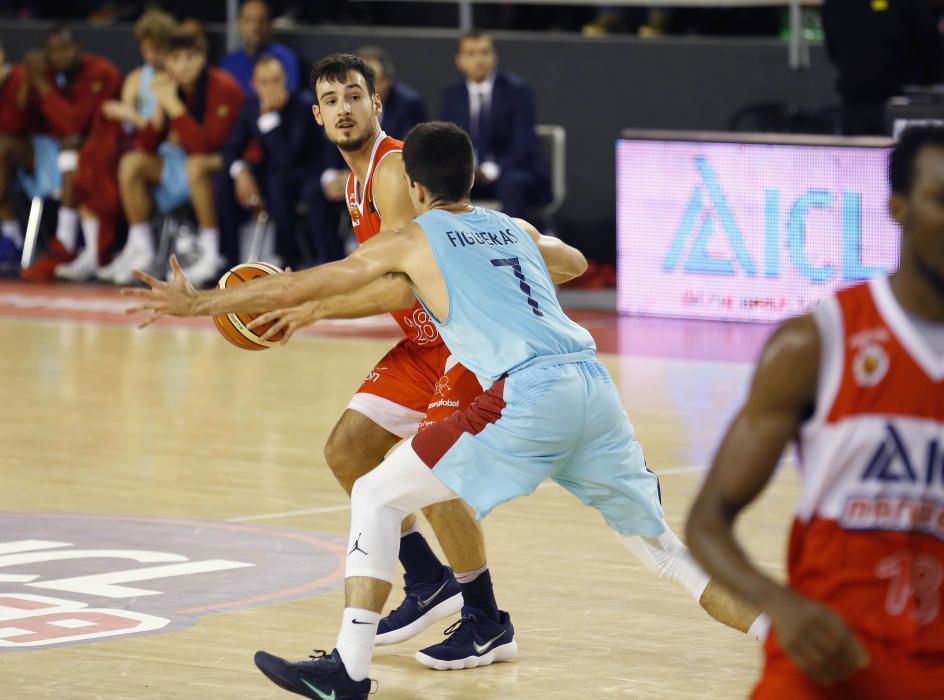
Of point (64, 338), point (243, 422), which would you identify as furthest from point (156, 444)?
point (64, 338)

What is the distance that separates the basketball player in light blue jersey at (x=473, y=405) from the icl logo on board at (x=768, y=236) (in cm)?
788

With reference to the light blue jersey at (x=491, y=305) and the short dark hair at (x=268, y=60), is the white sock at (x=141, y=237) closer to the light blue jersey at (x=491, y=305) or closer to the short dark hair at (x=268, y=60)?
the short dark hair at (x=268, y=60)

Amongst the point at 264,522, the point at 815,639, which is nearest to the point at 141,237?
the point at 264,522

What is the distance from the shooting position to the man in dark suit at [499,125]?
49.4ft

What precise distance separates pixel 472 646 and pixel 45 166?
43.1 feet

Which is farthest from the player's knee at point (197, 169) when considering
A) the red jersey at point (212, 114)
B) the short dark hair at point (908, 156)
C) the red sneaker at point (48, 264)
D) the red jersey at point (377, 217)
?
the short dark hair at point (908, 156)

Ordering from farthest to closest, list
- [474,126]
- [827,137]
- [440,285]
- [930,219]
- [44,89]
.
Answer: [44,89] → [474,126] → [827,137] → [440,285] → [930,219]

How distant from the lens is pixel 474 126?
50.1 feet

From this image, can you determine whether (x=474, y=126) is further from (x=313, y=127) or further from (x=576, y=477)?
(x=576, y=477)

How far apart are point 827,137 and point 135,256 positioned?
6.49 metres

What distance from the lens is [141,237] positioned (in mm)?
17031

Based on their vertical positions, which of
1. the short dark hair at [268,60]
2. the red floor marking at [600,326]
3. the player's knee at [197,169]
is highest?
the short dark hair at [268,60]

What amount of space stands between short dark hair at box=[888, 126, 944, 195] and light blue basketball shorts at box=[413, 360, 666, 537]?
210 centimetres

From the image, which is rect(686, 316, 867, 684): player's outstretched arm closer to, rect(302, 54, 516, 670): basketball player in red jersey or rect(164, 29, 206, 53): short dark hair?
rect(302, 54, 516, 670): basketball player in red jersey
